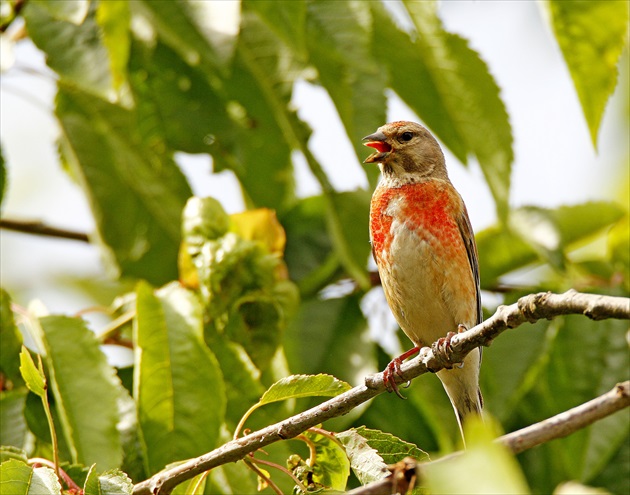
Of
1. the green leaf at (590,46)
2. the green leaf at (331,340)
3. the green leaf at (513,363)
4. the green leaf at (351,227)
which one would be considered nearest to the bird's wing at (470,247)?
the green leaf at (513,363)

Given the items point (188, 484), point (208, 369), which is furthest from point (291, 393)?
point (208, 369)

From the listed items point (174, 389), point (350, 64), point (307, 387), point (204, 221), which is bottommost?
point (174, 389)

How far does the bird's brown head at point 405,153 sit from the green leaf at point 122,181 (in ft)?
3.50

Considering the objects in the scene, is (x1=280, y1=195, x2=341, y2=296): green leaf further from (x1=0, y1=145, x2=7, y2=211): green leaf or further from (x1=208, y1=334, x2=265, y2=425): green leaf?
(x1=0, y1=145, x2=7, y2=211): green leaf

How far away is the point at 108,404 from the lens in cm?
332

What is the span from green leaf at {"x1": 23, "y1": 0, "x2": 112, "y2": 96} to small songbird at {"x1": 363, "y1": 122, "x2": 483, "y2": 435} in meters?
1.32

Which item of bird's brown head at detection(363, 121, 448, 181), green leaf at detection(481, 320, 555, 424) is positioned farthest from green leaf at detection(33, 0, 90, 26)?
green leaf at detection(481, 320, 555, 424)

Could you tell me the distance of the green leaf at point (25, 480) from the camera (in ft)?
8.18

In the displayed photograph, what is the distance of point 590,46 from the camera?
3658 mm

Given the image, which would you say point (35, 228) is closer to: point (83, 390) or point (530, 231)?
point (83, 390)

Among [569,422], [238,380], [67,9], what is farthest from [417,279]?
[569,422]

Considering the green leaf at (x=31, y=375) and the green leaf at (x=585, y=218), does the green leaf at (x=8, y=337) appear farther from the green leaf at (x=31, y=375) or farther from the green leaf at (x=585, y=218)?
the green leaf at (x=585, y=218)

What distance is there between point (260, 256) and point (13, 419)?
1242 mm

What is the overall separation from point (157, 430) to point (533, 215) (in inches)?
101
